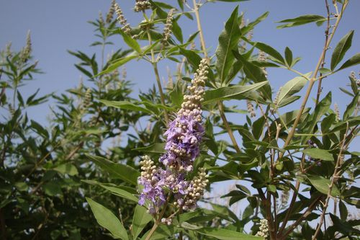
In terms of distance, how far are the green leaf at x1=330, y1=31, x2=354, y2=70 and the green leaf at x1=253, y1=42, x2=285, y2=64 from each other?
231 millimetres

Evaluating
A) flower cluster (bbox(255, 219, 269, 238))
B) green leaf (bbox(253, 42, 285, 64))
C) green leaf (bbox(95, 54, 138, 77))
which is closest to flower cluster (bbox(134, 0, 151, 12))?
green leaf (bbox(95, 54, 138, 77))

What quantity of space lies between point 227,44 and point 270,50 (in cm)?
27

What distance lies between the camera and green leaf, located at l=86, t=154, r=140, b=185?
136cm

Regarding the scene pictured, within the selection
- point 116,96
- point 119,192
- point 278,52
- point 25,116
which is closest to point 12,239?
point 25,116

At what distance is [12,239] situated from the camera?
114 inches

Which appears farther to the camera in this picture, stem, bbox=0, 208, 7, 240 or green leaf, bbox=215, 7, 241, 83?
stem, bbox=0, 208, 7, 240

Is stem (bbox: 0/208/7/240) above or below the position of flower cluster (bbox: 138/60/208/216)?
below

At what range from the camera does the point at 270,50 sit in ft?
5.52

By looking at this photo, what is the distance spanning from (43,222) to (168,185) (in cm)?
206

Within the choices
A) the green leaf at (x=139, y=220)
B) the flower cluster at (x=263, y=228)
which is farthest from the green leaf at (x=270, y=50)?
the green leaf at (x=139, y=220)

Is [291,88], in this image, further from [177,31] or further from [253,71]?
[177,31]

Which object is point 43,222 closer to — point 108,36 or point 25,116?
point 25,116

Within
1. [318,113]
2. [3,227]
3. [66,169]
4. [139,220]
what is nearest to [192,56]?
[318,113]

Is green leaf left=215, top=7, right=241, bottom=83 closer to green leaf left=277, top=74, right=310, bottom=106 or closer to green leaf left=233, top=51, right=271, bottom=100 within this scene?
green leaf left=233, top=51, right=271, bottom=100
